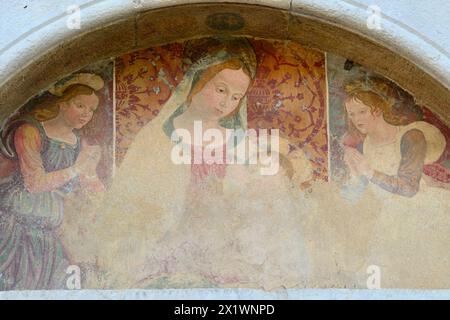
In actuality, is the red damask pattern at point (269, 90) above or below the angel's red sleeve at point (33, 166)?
above

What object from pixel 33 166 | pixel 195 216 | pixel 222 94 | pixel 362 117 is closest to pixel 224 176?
pixel 195 216

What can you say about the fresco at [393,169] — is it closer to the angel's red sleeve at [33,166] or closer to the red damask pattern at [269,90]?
the red damask pattern at [269,90]

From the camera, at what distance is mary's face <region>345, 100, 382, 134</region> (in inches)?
202

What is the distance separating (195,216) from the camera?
4.99 metres

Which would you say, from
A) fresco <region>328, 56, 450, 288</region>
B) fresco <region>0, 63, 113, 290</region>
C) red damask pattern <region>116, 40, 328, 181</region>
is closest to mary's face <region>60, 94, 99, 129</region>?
fresco <region>0, 63, 113, 290</region>

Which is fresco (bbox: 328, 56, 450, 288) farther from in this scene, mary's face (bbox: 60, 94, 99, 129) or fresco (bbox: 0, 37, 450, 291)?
mary's face (bbox: 60, 94, 99, 129)

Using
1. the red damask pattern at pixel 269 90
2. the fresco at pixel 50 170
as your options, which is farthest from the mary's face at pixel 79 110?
the red damask pattern at pixel 269 90

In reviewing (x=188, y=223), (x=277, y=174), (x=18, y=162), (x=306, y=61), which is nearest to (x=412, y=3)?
(x=306, y=61)

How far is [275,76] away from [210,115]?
1.00ft

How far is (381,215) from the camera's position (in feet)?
16.4

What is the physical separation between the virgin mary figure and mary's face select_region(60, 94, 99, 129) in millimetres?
217

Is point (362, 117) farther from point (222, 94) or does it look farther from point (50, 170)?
point (50, 170)

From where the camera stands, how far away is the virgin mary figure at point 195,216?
194 inches

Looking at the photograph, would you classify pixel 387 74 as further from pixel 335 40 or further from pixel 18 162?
pixel 18 162
